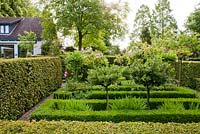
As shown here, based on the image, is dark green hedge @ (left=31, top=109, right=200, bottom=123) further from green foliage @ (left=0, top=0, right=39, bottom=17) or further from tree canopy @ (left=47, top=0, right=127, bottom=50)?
green foliage @ (left=0, top=0, right=39, bottom=17)

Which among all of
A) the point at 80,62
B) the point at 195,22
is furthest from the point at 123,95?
the point at 195,22

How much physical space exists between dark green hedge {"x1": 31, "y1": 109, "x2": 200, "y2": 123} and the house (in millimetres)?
24287

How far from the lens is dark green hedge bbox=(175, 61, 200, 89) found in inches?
636

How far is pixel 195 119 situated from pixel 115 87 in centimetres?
527

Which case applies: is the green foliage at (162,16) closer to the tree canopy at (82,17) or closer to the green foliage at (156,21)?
the green foliage at (156,21)

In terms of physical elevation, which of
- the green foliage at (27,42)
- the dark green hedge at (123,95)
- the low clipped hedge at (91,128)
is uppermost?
the green foliage at (27,42)

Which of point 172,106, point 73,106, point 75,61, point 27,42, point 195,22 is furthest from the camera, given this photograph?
point 195,22

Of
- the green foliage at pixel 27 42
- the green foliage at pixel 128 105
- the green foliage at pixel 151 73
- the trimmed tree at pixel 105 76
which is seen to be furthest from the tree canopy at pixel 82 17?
the green foliage at pixel 128 105

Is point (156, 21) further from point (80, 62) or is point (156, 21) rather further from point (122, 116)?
point (122, 116)

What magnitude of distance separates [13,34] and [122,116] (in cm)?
2658

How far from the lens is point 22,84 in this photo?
31.7 feet

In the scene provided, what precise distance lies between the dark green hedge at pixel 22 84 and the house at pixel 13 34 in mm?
18310

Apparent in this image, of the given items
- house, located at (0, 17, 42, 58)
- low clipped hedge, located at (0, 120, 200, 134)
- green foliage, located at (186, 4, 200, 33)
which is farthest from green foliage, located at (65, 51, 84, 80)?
green foliage, located at (186, 4, 200, 33)

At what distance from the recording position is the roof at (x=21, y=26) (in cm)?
3209
